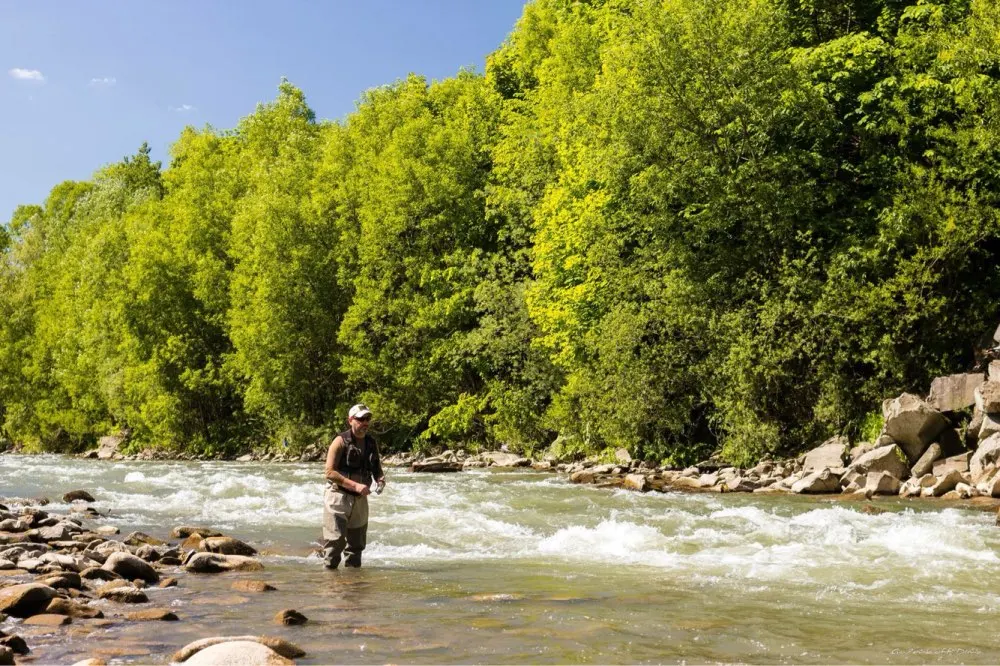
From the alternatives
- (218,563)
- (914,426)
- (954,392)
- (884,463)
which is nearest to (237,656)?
(218,563)

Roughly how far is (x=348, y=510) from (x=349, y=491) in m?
0.21

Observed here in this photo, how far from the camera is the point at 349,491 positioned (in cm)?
1059

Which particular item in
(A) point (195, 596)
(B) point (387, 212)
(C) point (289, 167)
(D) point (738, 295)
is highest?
(C) point (289, 167)

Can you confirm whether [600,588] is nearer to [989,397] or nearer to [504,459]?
[989,397]

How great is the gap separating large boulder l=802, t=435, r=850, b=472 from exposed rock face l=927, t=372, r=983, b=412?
7.00 ft

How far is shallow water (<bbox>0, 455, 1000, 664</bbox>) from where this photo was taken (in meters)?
6.66

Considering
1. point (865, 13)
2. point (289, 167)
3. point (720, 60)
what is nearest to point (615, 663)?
point (720, 60)

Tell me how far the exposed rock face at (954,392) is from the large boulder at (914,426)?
2.60 feet

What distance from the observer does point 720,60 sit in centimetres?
2558

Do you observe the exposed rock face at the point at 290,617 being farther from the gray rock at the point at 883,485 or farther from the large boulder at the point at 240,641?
the gray rock at the point at 883,485

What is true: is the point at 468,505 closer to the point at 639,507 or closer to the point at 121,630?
the point at 639,507

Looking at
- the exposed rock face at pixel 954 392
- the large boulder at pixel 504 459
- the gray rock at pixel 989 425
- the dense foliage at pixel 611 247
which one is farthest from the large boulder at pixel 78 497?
the gray rock at pixel 989 425

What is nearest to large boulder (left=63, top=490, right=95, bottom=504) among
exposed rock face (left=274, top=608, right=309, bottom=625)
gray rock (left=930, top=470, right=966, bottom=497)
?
exposed rock face (left=274, top=608, right=309, bottom=625)

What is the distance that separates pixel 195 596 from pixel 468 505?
8833 mm
